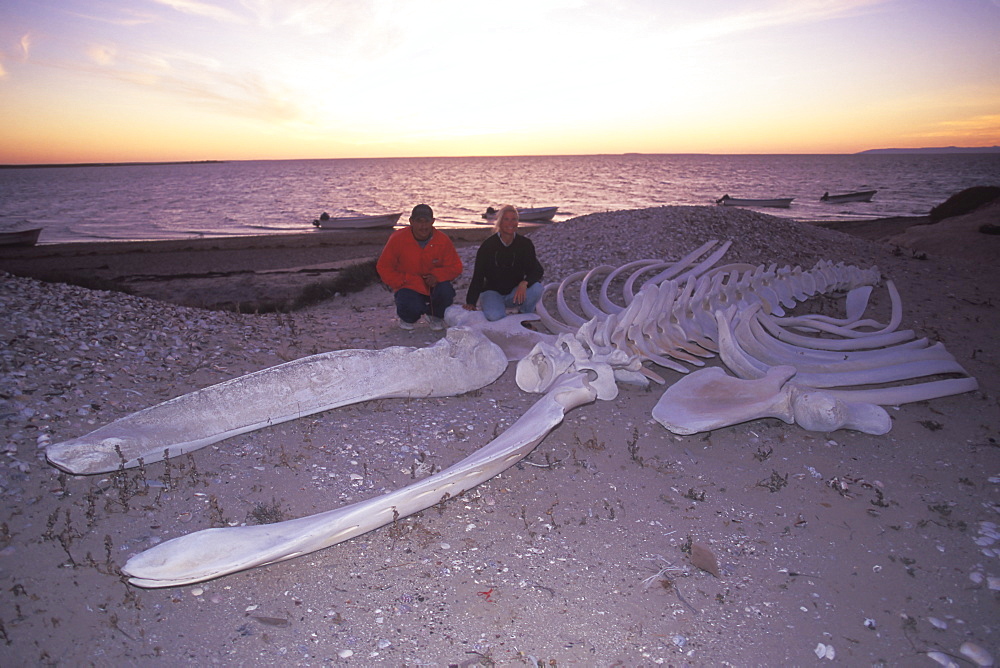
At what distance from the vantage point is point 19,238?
1800 centimetres

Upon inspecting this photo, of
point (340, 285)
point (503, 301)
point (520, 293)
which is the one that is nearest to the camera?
point (520, 293)

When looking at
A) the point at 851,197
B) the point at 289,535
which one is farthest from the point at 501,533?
the point at 851,197

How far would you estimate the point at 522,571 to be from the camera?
270cm

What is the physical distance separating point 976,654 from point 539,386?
2.49 m

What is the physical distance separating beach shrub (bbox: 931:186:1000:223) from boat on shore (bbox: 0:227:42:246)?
2727 centimetres

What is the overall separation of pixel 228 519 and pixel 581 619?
1.86 meters

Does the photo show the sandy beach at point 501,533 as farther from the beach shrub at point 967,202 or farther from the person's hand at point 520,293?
the beach shrub at point 967,202

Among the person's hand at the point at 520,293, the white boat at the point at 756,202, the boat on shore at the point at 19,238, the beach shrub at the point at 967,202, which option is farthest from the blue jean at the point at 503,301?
the white boat at the point at 756,202

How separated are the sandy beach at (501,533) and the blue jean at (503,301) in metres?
1.11

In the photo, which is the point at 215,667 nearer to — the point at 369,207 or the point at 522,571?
the point at 522,571

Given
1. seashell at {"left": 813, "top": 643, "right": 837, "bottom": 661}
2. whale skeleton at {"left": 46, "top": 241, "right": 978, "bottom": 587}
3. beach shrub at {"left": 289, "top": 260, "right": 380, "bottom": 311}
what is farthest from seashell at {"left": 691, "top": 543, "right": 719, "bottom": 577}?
beach shrub at {"left": 289, "top": 260, "right": 380, "bottom": 311}

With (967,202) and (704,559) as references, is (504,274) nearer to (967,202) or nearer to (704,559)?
Result: (704,559)

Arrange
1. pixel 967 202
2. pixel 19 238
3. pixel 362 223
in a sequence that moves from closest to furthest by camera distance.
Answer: pixel 967 202, pixel 19 238, pixel 362 223

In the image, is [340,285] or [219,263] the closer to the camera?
[340,285]
